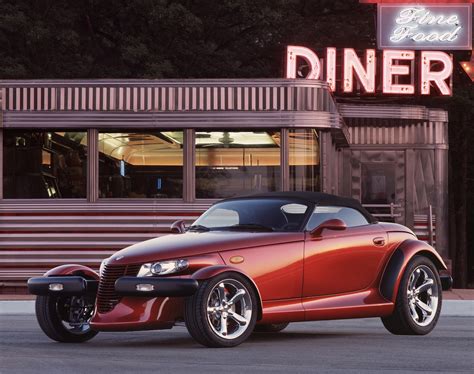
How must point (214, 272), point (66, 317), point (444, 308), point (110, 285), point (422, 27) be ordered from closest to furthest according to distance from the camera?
1. point (214, 272)
2. point (110, 285)
3. point (66, 317)
4. point (444, 308)
5. point (422, 27)

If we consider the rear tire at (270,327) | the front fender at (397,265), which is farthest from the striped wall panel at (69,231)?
the front fender at (397,265)

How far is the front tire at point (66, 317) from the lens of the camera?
483 inches

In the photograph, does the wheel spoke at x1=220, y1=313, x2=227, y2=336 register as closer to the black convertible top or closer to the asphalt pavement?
the asphalt pavement

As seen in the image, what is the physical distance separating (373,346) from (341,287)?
86cm

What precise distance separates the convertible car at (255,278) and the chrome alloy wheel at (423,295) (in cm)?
1

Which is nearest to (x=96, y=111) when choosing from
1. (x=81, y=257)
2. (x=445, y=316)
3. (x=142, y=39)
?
(x=81, y=257)

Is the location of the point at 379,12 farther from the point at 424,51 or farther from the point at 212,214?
the point at 212,214

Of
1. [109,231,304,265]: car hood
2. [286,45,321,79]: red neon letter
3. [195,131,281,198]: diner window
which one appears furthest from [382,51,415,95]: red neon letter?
[109,231,304,265]: car hood

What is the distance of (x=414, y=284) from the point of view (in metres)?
12.9

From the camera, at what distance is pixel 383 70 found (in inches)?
1184

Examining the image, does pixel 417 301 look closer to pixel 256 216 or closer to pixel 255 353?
pixel 256 216

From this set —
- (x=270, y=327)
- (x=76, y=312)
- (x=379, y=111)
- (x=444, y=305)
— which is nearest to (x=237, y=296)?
(x=76, y=312)

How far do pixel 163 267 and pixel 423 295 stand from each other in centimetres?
304

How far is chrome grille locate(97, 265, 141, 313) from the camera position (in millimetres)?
11414
